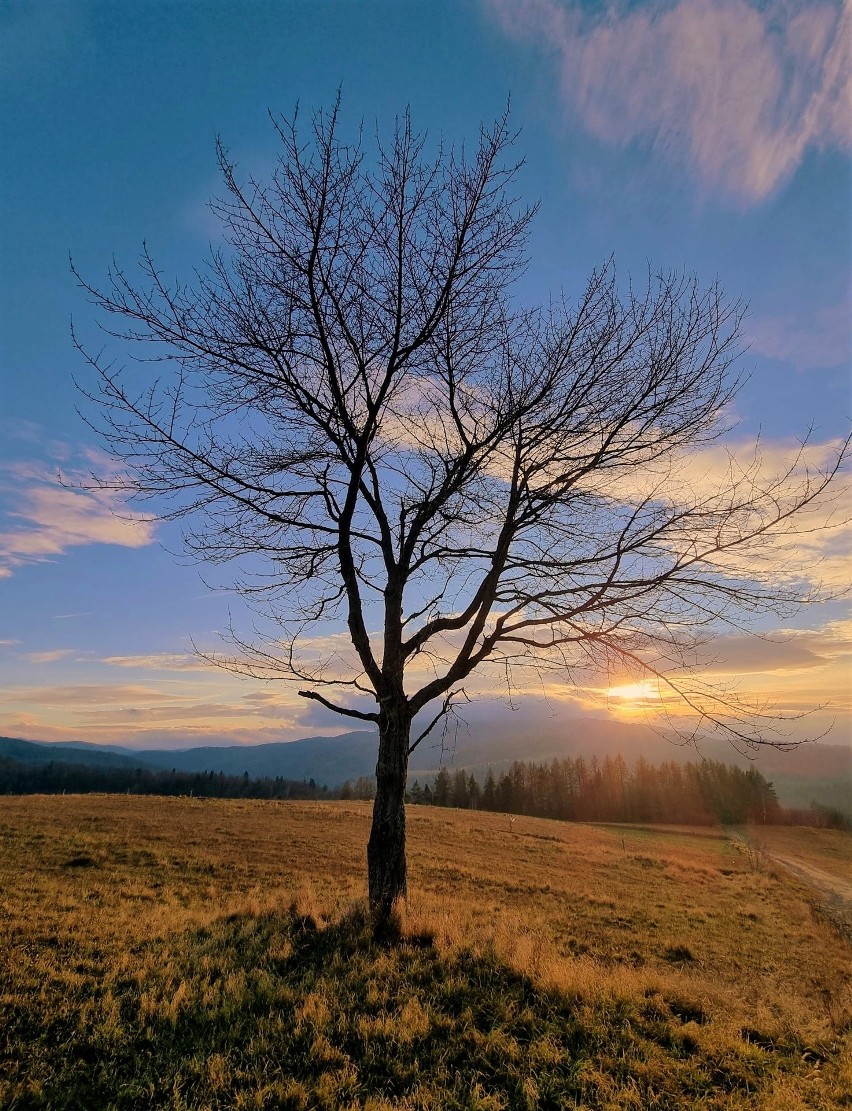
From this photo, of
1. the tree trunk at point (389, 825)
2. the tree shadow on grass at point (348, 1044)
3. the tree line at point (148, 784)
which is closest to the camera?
the tree shadow on grass at point (348, 1044)

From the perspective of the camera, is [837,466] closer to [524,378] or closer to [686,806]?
[524,378]

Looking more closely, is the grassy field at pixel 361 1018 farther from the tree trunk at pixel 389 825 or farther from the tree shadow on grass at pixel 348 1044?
the tree trunk at pixel 389 825

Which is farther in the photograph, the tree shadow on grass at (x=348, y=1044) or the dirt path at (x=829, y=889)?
the dirt path at (x=829, y=889)

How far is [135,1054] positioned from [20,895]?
28.6 feet

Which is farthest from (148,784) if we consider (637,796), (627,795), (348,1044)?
(348,1044)

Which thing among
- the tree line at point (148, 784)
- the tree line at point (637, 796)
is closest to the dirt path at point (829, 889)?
the tree line at point (637, 796)

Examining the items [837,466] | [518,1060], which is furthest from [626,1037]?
[837,466]

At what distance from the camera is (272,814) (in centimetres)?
3381

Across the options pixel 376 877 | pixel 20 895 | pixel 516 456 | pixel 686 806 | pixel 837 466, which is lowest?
pixel 686 806

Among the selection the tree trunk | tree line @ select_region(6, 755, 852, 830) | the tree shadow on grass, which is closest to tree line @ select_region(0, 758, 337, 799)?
tree line @ select_region(6, 755, 852, 830)

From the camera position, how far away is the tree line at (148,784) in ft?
345

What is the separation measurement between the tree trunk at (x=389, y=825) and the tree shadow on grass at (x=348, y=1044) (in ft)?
4.04

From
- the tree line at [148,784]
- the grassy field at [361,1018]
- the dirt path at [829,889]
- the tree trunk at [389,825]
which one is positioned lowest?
the tree line at [148,784]

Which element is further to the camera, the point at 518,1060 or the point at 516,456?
the point at 516,456
